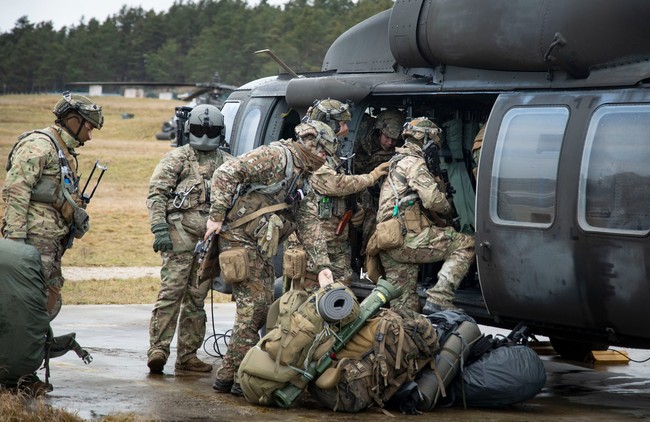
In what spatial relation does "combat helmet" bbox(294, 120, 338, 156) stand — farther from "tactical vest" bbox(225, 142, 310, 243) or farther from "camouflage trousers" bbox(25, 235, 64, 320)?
"camouflage trousers" bbox(25, 235, 64, 320)

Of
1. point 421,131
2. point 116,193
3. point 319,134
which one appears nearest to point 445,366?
point 319,134

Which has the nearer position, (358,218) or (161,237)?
Result: (161,237)

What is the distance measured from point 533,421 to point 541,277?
96 centimetres

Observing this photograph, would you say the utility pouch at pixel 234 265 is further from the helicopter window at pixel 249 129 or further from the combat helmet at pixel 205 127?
the helicopter window at pixel 249 129

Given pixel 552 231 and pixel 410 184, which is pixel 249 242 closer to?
pixel 410 184

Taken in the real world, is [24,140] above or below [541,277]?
above

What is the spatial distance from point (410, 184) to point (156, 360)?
231 centimetres

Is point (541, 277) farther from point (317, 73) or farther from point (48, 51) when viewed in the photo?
point (48, 51)

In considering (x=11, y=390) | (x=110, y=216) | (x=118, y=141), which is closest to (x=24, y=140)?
(x=11, y=390)

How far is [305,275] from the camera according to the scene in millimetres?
8258

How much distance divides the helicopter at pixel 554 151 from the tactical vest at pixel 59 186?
266cm

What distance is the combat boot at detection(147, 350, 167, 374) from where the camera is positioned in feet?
26.2

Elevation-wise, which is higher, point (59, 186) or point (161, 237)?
point (59, 186)

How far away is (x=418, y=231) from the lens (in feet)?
26.6
